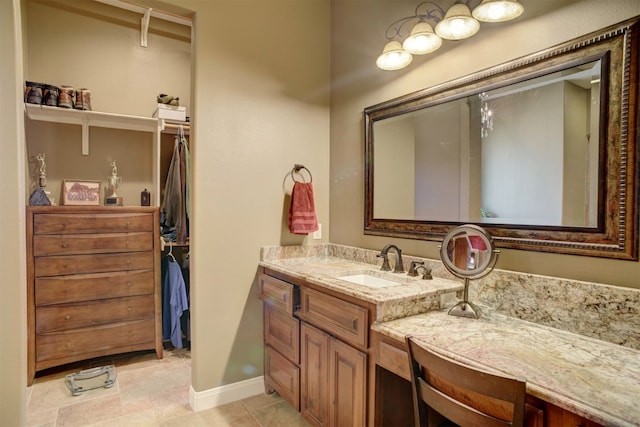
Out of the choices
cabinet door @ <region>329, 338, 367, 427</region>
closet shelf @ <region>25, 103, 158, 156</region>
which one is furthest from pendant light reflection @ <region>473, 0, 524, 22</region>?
closet shelf @ <region>25, 103, 158, 156</region>

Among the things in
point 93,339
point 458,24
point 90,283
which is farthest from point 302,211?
point 93,339

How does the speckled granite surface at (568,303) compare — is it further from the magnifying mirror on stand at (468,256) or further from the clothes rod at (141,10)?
the clothes rod at (141,10)

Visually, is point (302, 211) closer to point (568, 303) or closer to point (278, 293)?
point (278, 293)

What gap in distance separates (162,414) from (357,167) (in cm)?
205

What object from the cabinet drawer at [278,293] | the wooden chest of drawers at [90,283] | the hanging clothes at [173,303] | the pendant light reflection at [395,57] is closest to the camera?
the pendant light reflection at [395,57]

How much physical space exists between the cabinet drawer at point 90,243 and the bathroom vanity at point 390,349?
3.91ft

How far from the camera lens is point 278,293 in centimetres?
216

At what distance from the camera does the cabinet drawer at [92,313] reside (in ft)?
8.61

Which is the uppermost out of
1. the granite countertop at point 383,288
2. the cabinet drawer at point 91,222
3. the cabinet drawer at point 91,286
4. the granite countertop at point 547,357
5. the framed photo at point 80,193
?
the framed photo at point 80,193

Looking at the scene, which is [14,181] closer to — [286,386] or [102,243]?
[102,243]

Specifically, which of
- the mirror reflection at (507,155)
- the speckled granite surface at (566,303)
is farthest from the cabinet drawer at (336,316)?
the mirror reflection at (507,155)

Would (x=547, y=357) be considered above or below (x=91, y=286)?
above

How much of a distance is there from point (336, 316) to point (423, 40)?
1.46m

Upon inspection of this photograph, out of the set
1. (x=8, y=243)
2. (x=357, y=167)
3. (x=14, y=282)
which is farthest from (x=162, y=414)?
(x=357, y=167)
